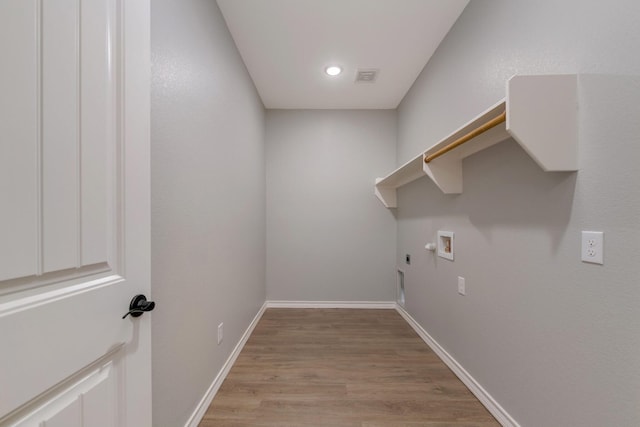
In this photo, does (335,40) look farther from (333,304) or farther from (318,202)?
(333,304)

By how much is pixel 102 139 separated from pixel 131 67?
0.24 metres

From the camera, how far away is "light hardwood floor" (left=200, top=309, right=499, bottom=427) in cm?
157

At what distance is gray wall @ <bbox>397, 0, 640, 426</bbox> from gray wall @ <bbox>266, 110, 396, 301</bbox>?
1.43 metres

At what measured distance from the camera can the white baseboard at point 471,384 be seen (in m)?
1.48

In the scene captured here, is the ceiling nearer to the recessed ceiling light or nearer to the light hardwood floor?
the recessed ceiling light

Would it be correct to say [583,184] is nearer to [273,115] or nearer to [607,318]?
[607,318]

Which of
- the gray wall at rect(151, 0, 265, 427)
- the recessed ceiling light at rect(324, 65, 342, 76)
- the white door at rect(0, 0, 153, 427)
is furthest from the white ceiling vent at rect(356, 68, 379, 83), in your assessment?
the white door at rect(0, 0, 153, 427)

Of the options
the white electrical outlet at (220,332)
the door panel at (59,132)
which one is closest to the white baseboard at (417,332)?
the white electrical outlet at (220,332)

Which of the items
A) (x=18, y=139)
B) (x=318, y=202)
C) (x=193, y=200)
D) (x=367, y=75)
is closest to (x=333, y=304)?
(x=318, y=202)

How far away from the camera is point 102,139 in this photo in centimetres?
69

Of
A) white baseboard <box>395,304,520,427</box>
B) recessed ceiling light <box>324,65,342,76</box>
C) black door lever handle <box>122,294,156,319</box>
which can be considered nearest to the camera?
black door lever handle <box>122,294,156,319</box>

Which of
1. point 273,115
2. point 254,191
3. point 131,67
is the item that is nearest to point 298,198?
point 254,191

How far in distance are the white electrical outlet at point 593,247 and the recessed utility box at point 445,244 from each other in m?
1.03

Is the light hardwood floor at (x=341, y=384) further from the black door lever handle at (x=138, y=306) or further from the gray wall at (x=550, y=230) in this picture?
the black door lever handle at (x=138, y=306)
